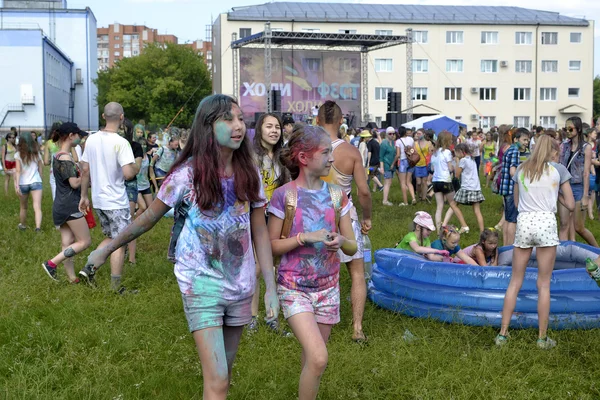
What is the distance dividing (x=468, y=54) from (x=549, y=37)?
7.48m

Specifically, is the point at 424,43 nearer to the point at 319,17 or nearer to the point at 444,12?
the point at 444,12

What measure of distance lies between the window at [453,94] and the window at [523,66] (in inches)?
225

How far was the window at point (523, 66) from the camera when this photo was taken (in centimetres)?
6506

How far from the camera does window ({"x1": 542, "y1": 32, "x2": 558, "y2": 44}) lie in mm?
64750

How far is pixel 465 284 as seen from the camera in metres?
6.82

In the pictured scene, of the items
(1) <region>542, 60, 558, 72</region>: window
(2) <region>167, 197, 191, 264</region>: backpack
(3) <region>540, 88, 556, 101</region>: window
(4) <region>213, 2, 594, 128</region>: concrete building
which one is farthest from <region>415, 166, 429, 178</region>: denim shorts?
(1) <region>542, 60, 558, 72</region>: window

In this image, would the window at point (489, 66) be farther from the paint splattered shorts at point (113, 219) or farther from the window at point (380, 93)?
the paint splattered shorts at point (113, 219)

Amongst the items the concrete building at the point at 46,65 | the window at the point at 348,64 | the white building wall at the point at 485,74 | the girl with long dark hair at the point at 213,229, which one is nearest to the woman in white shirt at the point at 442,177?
the girl with long dark hair at the point at 213,229

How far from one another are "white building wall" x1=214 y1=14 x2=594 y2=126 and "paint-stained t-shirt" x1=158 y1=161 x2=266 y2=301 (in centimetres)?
5898

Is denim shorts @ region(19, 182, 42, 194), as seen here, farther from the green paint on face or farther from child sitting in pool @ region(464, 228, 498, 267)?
the green paint on face

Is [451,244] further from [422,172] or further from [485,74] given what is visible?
[485,74]

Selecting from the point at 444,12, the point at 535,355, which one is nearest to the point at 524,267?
the point at 535,355

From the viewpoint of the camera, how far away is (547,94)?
65.7 metres

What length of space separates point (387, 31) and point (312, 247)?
6037cm
